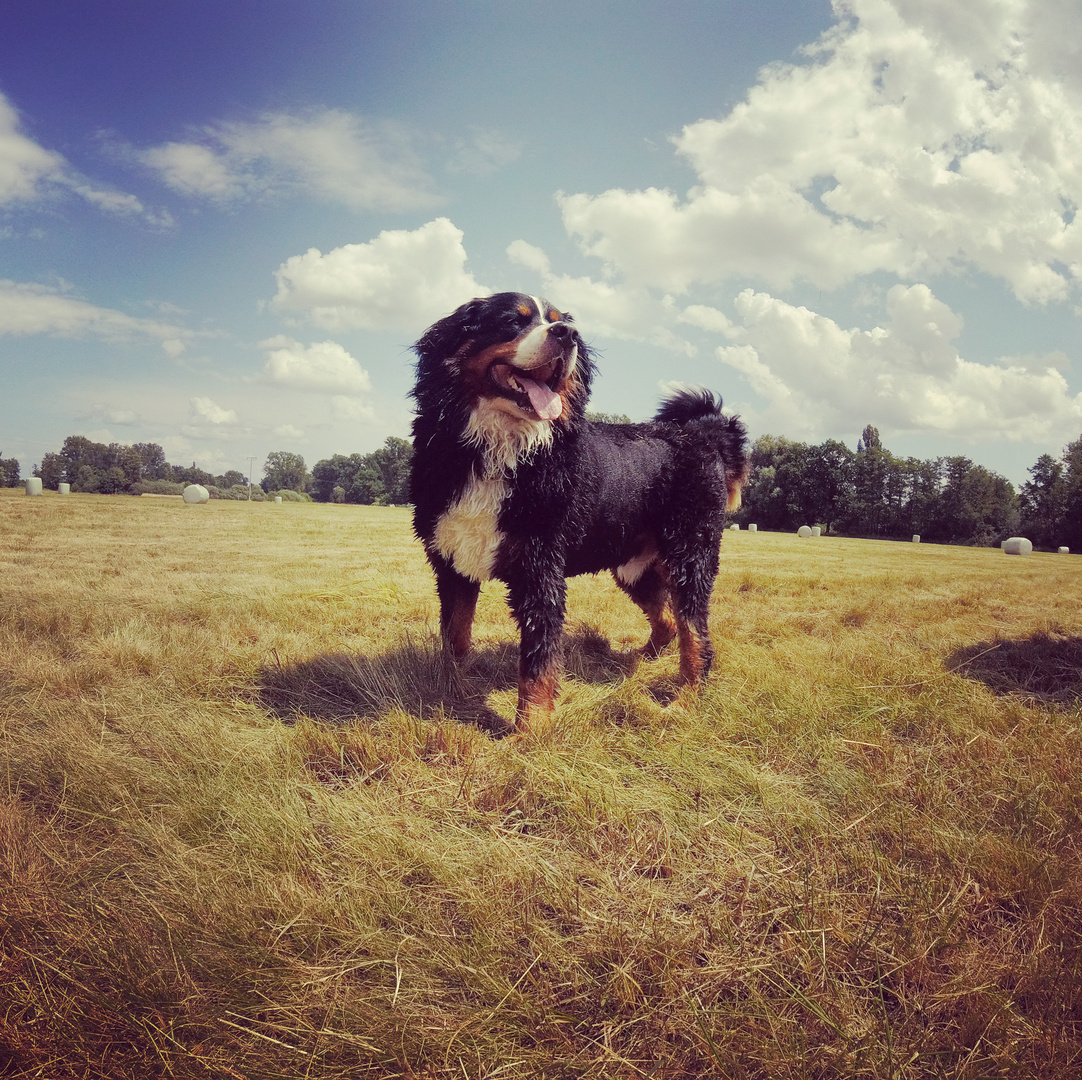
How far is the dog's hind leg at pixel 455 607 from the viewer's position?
3652mm

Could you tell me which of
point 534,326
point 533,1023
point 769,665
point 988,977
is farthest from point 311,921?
point 769,665

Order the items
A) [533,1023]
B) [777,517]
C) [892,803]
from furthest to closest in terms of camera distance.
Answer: [777,517] < [892,803] < [533,1023]

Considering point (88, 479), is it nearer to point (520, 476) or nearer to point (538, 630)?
point (520, 476)

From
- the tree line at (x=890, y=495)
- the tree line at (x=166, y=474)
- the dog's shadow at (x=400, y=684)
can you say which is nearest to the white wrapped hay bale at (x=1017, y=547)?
the tree line at (x=890, y=495)

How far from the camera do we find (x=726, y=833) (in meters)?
2.08

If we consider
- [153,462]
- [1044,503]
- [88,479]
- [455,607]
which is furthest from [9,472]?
[1044,503]

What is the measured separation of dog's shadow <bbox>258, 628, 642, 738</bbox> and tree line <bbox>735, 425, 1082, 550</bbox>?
53881mm

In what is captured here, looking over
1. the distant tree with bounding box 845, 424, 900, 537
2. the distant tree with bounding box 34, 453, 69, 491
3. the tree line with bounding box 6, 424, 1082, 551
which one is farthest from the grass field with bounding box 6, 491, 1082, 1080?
the distant tree with bounding box 34, 453, 69, 491

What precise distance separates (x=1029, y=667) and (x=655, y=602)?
2910 mm

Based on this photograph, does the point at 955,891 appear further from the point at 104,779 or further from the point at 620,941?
the point at 104,779

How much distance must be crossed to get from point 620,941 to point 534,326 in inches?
107

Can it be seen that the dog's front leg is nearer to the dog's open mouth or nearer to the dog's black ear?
the dog's open mouth

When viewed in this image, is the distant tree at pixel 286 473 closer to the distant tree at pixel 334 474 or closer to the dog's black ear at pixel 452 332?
the distant tree at pixel 334 474

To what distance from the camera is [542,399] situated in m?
3.09
